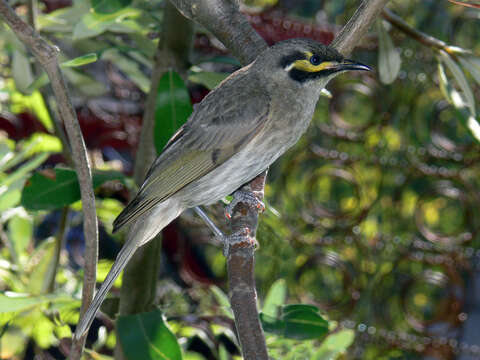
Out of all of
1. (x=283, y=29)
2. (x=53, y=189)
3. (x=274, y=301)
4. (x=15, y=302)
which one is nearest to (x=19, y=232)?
(x=53, y=189)

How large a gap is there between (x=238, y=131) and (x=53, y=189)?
0.36 meters

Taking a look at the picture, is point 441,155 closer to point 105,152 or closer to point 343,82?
A: point 343,82

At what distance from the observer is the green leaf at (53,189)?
117 cm

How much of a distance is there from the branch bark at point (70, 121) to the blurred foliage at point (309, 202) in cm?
22

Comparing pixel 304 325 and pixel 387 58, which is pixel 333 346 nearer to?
pixel 304 325

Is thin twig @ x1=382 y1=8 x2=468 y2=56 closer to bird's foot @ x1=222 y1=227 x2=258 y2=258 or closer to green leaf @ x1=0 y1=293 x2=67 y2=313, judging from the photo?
bird's foot @ x1=222 y1=227 x2=258 y2=258

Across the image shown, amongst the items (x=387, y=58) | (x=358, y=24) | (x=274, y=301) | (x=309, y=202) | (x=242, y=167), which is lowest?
(x=309, y=202)

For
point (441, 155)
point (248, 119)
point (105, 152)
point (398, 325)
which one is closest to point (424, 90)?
point (441, 155)

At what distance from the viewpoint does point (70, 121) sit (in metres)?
0.84

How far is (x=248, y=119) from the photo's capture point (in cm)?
119

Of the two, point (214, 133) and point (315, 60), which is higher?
point (315, 60)

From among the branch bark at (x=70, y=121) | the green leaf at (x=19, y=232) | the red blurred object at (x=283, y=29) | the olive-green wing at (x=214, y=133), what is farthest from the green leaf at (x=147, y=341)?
the red blurred object at (x=283, y=29)

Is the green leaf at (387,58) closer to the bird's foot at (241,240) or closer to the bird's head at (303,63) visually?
the bird's head at (303,63)

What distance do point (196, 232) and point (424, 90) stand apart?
4.39ft
